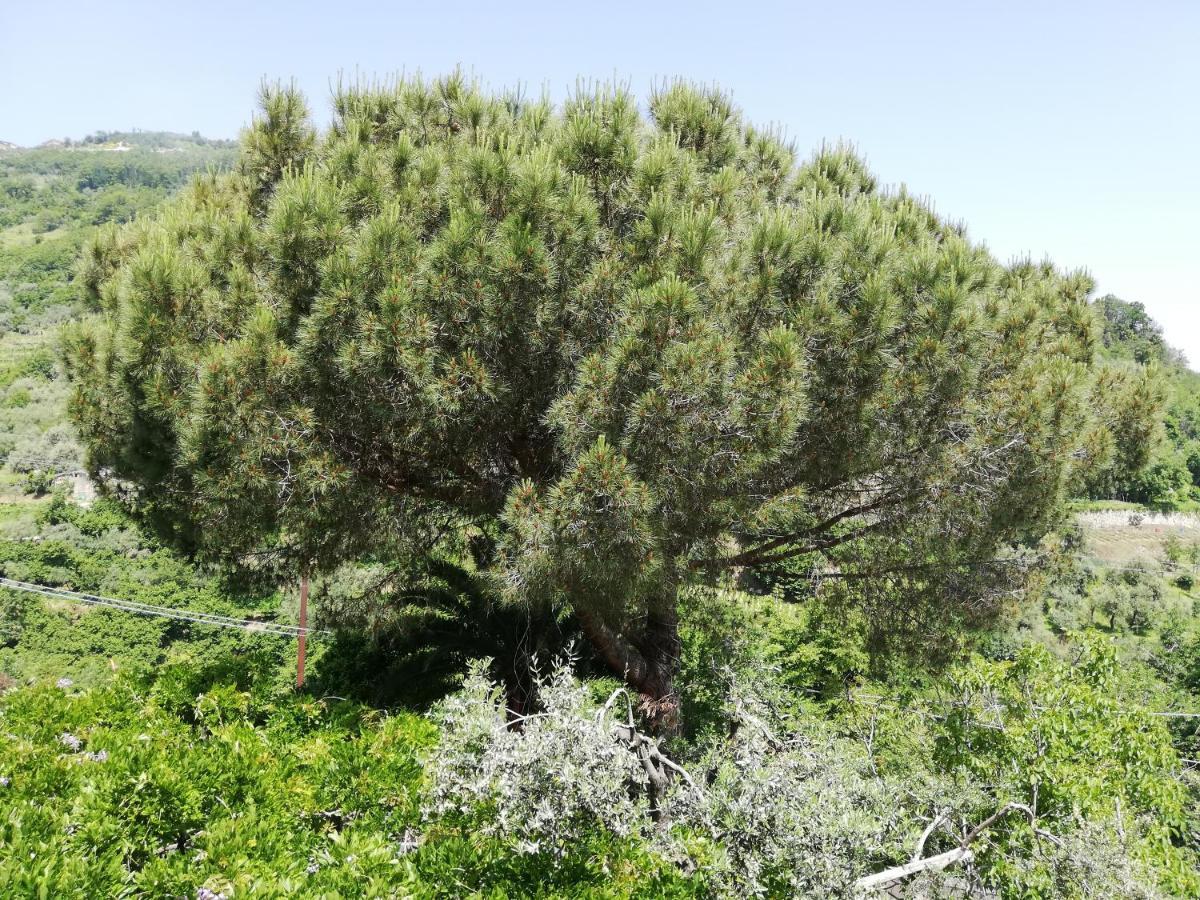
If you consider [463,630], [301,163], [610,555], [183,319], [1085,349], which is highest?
[301,163]

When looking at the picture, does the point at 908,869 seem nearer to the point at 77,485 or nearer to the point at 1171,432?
the point at 77,485

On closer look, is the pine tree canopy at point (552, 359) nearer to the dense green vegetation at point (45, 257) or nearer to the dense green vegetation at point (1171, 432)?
the dense green vegetation at point (45, 257)

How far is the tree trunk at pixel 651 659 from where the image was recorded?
19.4ft

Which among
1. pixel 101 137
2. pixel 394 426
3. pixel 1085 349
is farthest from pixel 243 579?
Result: pixel 101 137

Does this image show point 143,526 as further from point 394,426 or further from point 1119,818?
point 1119,818

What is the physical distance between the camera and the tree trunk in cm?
591

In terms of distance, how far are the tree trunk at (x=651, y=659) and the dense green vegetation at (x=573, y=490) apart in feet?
0.12

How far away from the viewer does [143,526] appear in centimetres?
568

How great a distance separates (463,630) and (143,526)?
10.1 ft

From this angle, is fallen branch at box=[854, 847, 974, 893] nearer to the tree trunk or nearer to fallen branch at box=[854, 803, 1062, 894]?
fallen branch at box=[854, 803, 1062, 894]

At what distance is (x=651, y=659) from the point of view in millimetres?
6254

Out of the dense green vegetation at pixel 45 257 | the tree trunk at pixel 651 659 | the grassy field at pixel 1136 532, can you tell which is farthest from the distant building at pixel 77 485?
the grassy field at pixel 1136 532

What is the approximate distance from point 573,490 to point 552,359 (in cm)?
99

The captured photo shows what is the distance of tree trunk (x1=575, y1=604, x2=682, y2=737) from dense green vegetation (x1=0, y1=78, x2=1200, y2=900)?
0.04 m
